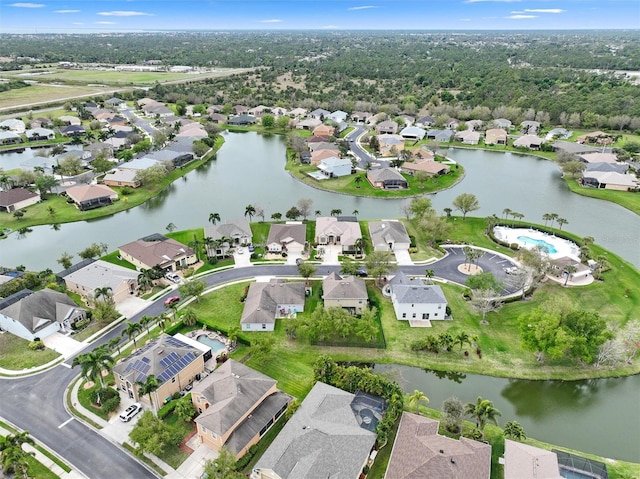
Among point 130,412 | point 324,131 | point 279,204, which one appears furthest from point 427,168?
point 130,412

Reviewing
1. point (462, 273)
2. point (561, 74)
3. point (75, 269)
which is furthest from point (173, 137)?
point (561, 74)

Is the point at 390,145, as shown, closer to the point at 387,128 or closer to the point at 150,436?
the point at 387,128

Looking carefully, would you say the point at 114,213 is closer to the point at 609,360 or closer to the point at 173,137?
the point at 173,137

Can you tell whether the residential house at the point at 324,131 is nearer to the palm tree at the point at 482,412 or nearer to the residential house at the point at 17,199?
the residential house at the point at 17,199

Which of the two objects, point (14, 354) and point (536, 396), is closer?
point (536, 396)

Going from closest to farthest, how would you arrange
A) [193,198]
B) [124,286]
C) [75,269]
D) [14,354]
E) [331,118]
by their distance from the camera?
[14,354] < [124,286] < [75,269] < [193,198] < [331,118]

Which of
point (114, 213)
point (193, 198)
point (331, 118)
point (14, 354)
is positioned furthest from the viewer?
point (331, 118)
